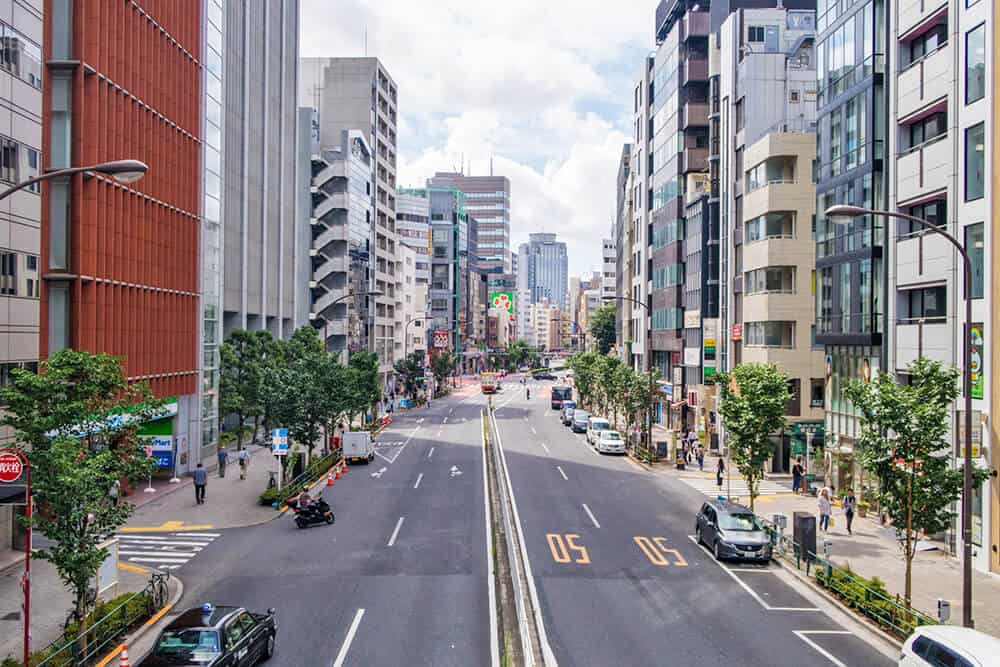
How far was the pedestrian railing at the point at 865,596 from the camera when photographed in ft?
62.6

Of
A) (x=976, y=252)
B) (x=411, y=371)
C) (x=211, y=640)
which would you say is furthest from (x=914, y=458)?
(x=411, y=371)

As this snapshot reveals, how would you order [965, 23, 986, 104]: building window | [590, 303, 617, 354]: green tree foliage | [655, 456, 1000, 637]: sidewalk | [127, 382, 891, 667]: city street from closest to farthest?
[127, 382, 891, 667]: city street
[655, 456, 1000, 637]: sidewalk
[965, 23, 986, 104]: building window
[590, 303, 617, 354]: green tree foliage

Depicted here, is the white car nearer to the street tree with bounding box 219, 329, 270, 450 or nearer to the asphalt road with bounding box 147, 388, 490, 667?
the asphalt road with bounding box 147, 388, 490, 667

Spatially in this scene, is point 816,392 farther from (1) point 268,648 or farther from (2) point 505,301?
(2) point 505,301

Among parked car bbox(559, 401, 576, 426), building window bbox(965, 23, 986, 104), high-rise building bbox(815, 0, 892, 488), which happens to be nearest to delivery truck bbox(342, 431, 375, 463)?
high-rise building bbox(815, 0, 892, 488)

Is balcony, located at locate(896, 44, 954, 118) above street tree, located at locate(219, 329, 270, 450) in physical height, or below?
above

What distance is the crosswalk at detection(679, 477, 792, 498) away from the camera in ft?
134

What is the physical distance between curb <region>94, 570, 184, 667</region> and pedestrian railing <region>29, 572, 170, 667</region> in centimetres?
12

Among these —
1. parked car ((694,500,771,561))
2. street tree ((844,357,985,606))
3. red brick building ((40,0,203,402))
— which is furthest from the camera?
red brick building ((40,0,203,402))

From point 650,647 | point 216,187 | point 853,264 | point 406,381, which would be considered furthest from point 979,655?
point 406,381

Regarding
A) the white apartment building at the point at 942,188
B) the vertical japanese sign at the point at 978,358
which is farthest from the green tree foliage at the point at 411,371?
the vertical japanese sign at the point at 978,358

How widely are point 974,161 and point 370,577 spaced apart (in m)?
23.7

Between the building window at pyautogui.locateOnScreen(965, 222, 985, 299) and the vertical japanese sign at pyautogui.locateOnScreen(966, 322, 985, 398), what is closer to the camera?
the vertical japanese sign at pyautogui.locateOnScreen(966, 322, 985, 398)

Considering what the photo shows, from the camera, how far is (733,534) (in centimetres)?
2641
